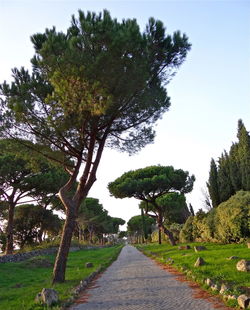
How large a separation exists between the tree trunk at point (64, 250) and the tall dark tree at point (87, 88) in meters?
0.04

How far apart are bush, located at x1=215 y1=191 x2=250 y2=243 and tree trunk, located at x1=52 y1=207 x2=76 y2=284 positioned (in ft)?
39.8

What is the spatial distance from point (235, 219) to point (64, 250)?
12577mm

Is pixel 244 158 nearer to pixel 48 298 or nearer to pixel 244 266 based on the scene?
pixel 244 266

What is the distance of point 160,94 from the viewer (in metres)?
14.8

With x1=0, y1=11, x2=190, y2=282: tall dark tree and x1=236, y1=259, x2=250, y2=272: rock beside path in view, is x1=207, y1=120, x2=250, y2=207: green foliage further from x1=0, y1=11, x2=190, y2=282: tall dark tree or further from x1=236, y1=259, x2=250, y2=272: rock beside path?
x1=236, y1=259, x2=250, y2=272: rock beside path

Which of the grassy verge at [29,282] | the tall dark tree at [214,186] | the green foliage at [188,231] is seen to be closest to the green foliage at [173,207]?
the tall dark tree at [214,186]

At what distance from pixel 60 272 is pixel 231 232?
45.3 feet

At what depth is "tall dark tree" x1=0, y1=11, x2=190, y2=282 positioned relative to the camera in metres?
12.0

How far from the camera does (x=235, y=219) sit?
70.9 feet

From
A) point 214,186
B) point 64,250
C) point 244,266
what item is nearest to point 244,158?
point 214,186

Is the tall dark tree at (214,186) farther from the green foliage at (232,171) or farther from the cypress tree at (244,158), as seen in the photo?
the cypress tree at (244,158)

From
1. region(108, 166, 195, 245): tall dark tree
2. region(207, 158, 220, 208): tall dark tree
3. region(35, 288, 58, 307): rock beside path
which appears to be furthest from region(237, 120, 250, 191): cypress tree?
region(35, 288, 58, 307): rock beside path

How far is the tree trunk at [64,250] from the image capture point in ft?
41.8

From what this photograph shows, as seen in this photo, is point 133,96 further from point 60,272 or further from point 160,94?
point 60,272
